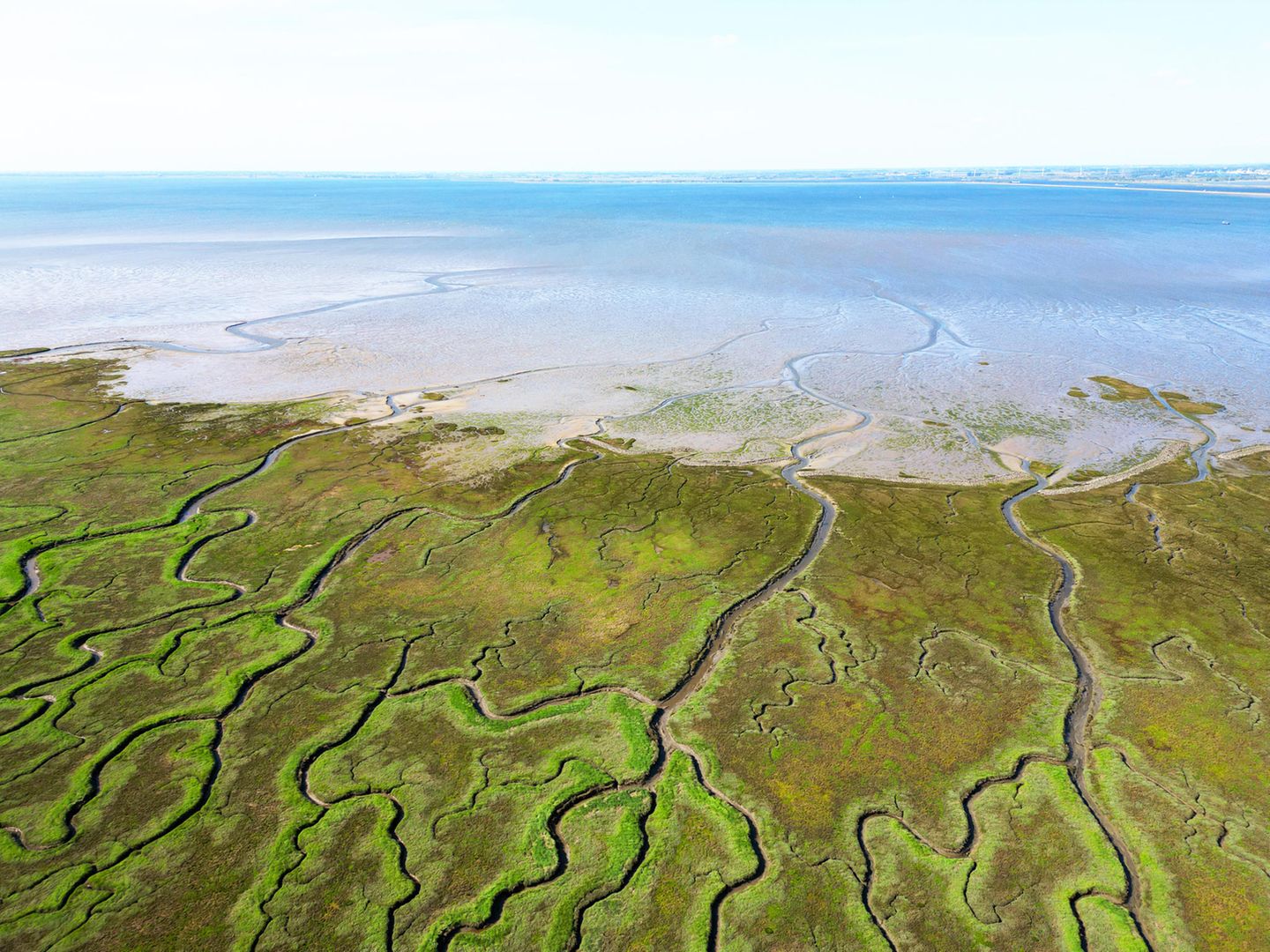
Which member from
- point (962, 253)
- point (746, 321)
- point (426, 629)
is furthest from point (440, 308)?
point (962, 253)

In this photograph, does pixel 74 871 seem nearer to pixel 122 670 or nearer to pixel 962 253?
pixel 122 670

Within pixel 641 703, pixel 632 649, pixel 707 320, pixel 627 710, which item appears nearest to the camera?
pixel 627 710

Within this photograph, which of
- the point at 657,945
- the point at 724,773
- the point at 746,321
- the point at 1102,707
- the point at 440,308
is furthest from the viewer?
the point at 440,308

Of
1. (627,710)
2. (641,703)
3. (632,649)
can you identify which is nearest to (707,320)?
(632,649)

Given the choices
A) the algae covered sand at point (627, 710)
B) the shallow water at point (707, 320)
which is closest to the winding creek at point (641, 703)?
the algae covered sand at point (627, 710)

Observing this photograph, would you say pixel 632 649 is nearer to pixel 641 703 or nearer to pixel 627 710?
pixel 641 703

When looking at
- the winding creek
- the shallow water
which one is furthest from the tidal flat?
the shallow water

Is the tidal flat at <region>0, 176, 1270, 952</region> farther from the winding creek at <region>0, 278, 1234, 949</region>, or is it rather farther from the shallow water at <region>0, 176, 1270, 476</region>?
the shallow water at <region>0, 176, 1270, 476</region>
